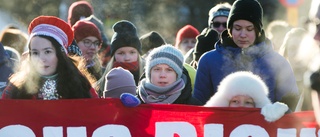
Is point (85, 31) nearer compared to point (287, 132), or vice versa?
point (287, 132)

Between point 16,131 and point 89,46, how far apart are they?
338cm

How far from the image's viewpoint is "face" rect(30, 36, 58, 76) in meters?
7.86

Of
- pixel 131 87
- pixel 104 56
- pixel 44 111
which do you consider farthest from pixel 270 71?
Result: pixel 104 56

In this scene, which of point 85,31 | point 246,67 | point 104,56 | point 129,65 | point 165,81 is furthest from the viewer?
point 104,56

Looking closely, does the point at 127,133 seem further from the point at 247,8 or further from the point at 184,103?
the point at 247,8

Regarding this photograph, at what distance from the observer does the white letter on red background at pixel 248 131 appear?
7455 millimetres

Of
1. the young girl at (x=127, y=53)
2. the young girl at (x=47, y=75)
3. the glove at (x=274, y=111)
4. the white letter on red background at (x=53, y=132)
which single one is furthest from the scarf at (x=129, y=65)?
the glove at (x=274, y=111)

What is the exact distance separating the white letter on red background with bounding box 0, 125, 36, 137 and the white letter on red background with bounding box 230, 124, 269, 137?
4.61 feet

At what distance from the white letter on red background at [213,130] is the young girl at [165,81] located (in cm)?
63

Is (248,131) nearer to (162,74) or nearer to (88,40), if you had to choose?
(162,74)

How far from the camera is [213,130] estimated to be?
24.6 feet

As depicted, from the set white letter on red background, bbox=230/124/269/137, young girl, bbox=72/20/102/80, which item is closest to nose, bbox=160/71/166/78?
white letter on red background, bbox=230/124/269/137

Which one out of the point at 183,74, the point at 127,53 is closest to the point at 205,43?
the point at 127,53

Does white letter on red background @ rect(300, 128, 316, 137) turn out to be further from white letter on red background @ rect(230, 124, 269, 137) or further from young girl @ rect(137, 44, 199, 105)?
young girl @ rect(137, 44, 199, 105)
